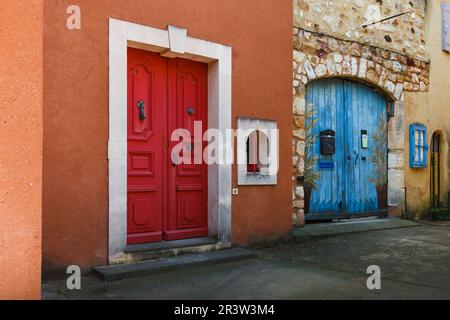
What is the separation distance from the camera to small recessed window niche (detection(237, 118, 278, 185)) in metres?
5.68

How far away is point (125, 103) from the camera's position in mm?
4582

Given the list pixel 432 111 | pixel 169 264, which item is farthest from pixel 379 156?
pixel 169 264

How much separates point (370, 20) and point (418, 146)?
2.40 meters

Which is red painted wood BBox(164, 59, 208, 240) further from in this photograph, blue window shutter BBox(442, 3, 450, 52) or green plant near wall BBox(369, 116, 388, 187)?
blue window shutter BBox(442, 3, 450, 52)

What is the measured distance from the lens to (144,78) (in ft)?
16.3

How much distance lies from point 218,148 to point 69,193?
1854 mm

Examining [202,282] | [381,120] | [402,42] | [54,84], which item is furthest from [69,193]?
[402,42]

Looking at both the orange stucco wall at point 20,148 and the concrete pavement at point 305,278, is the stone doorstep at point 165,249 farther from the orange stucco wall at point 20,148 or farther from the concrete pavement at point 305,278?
the orange stucco wall at point 20,148

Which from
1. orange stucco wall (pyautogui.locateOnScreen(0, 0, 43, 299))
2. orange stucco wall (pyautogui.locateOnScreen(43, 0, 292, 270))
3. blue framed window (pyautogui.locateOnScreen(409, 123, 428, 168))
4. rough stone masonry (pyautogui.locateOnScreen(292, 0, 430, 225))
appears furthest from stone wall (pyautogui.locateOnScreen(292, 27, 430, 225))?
orange stucco wall (pyautogui.locateOnScreen(0, 0, 43, 299))

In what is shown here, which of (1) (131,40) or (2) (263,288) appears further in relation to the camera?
(1) (131,40)

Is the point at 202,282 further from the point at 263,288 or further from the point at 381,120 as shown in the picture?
the point at 381,120

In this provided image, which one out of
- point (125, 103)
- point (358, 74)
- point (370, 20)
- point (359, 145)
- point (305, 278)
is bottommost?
point (305, 278)

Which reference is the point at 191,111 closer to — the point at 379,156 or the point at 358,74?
the point at 358,74

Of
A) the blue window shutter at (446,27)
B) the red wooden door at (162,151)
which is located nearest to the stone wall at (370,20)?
the blue window shutter at (446,27)
